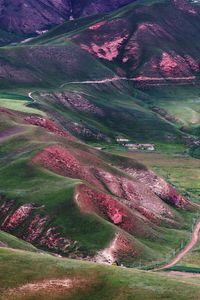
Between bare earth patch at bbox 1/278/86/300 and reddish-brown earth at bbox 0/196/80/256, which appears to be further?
reddish-brown earth at bbox 0/196/80/256

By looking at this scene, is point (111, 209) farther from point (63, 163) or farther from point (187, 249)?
point (63, 163)

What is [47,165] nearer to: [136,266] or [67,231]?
[67,231]

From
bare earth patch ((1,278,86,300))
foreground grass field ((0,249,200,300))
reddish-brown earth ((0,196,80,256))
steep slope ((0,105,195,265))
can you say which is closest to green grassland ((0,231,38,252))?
reddish-brown earth ((0,196,80,256))

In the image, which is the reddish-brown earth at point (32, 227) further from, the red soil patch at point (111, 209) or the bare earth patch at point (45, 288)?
the bare earth patch at point (45, 288)

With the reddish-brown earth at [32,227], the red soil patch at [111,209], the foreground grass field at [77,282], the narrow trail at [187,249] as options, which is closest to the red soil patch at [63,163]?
the red soil patch at [111,209]

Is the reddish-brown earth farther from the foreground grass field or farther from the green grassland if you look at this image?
the foreground grass field

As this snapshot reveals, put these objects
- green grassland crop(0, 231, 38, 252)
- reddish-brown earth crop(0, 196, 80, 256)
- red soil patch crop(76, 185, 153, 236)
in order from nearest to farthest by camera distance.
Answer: green grassland crop(0, 231, 38, 252) → reddish-brown earth crop(0, 196, 80, 256) → red soil patch crop(76, 185, 153, 236)

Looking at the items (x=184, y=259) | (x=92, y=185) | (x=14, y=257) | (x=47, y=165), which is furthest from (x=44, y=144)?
(x=14, y=257)

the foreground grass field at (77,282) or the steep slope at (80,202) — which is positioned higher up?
the foreground grass field at (77,282)
